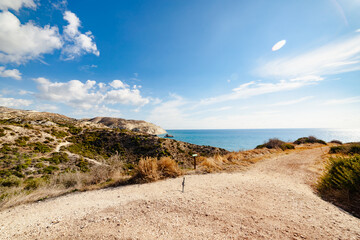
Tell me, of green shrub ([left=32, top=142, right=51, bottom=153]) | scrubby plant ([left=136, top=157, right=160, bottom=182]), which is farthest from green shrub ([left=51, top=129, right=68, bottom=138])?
scrubby plant ([left=136, top=157, right=160, bottom=182])

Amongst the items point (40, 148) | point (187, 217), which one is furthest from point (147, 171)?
point (40, 148)

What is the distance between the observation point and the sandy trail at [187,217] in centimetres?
280

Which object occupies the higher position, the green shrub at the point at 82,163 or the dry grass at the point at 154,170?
the dry grass at the point at 154,170

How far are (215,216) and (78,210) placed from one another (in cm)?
377

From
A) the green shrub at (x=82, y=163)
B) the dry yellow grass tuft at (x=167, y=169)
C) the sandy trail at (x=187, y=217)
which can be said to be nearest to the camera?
the sandy trail at (x=187, y=217)

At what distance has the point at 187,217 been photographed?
11.0ft

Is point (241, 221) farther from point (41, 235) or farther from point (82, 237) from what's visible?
point (41, 235)

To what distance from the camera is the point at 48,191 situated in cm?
585

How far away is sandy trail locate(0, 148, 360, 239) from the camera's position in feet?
9.20

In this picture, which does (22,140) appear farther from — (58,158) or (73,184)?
(73,184)

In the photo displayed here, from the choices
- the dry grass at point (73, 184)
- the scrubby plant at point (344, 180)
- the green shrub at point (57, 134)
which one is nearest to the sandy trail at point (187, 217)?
the scrubby plant at point (344, 180)

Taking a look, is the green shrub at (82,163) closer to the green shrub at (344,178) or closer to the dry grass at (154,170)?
the dry grass at (154,170)

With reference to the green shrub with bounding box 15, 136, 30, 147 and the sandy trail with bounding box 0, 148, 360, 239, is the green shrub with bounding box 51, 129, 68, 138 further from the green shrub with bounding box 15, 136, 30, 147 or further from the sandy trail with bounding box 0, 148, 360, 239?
the sandy trail with bounding box 0, 148, 360, 239

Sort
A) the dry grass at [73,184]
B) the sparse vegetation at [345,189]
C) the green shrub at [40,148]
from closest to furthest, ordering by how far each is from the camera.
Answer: the sparse vegetation at [345,189] < the dry grass at [73,184] < the green shrub at [40,148]
